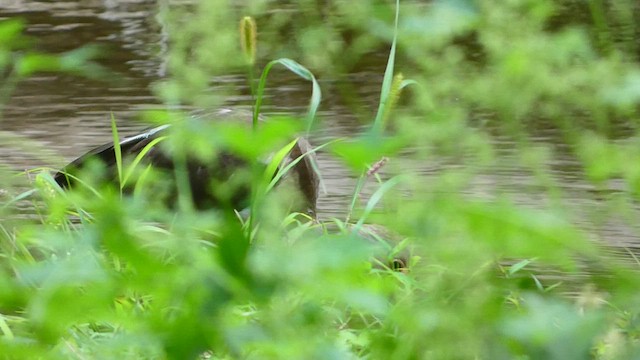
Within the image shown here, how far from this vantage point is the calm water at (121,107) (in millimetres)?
2311

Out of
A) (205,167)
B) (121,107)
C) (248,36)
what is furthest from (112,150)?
(248,36)

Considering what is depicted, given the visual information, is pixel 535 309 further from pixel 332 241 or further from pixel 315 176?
pixel 315 176

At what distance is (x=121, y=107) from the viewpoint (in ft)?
10.6

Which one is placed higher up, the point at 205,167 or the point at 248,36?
the point at 248,36

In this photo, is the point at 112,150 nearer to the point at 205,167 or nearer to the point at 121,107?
the point at 205,167

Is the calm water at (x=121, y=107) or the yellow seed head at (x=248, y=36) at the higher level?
the yellow seed head at (x=248, y=36)

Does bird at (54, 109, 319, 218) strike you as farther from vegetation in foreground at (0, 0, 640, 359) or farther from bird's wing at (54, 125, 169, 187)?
vegetation in foreground at (0, 0, 640, 359)

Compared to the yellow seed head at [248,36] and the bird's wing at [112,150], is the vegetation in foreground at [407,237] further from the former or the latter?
the bird's wing at [112,150]

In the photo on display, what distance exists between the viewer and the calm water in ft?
7.58

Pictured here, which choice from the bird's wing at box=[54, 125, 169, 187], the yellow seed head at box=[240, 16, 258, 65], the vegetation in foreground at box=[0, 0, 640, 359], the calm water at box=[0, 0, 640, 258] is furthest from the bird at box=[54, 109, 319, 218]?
the yellow seed head at box=[240, 16, 258, 65]

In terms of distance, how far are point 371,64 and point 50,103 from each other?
1.08 meters

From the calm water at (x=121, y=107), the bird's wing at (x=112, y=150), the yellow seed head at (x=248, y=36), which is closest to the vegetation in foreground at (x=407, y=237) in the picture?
the yellow seed head at (x=248, y=36)

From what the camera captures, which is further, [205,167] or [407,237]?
[205,167]

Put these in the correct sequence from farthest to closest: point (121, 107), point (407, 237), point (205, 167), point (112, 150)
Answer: point (121, 107)
point (112, 150)
point (205, 167)
point (407, 237)
